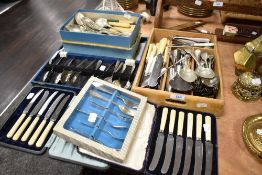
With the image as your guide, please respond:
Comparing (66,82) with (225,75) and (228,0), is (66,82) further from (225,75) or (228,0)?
(228,0)

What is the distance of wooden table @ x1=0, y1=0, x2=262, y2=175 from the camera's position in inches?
29.2

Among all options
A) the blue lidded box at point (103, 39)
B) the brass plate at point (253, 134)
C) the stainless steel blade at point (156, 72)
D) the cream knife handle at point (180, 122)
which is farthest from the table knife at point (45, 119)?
the brass plate at point (253, 134)

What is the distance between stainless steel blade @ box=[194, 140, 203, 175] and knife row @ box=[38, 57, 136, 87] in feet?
1.32

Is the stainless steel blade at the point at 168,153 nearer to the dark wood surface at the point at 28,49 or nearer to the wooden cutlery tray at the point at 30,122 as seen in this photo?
the wooden cutlery tray at the point at 30,122

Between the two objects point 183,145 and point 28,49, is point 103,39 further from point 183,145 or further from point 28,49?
point 28,49

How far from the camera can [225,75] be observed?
98cm

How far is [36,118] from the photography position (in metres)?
0.86

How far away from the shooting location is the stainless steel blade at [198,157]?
2.21 ft

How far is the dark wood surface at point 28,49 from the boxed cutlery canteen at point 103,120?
678 mm

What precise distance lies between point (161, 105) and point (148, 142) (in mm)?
178

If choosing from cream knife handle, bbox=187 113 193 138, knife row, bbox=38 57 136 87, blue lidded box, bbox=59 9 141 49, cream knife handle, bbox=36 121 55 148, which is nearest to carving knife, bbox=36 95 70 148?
cream knife handle, bbox=36 121 55 148

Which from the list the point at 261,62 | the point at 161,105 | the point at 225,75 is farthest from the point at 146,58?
the point at 261,62

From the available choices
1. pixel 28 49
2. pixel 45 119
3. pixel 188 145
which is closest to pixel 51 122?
pixel 45 119

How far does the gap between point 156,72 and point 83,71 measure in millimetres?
344
